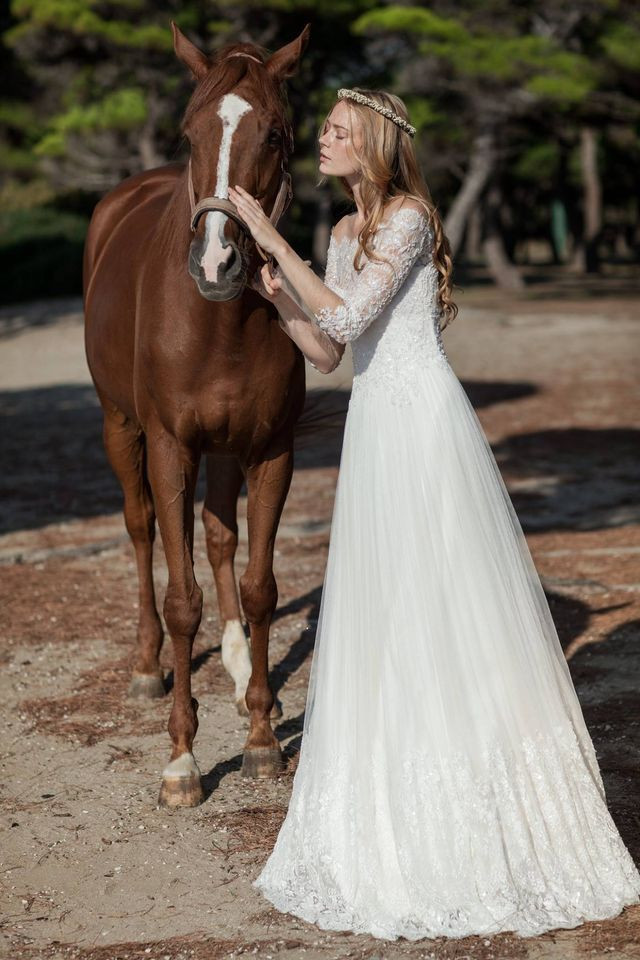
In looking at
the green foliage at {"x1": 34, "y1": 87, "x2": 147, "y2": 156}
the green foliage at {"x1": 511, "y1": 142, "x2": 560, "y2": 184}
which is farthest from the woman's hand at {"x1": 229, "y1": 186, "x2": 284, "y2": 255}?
the green foliage at {"x1": 511, "y1": 142, "x2": 560, "y2": 184}

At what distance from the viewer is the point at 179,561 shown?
4.35 metres

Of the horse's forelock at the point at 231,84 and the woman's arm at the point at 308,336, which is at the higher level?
the horse's forelock at the point at 231,84

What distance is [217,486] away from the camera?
5527mm

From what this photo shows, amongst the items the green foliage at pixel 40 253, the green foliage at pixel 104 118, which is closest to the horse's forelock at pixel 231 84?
the green foliage at pixel 40 253

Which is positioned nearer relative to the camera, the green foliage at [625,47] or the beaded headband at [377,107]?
the beaded headband at [377,107]

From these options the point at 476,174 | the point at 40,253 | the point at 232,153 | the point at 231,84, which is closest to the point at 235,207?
the point at 232,153

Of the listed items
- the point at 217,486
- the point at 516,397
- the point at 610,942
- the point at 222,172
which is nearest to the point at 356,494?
the point at 222,172

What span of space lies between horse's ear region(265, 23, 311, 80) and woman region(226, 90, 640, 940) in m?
0.63

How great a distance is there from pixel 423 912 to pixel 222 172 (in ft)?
7.15

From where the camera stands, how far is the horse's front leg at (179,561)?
4281 millimetres

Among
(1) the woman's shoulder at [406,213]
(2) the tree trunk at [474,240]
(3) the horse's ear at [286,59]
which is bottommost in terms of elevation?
(2) the tree trunk at [474,240]

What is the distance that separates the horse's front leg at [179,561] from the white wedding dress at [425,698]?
0.93m

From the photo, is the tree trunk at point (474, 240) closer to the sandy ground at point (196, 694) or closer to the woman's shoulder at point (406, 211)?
the sandy ground at point (196, 694)

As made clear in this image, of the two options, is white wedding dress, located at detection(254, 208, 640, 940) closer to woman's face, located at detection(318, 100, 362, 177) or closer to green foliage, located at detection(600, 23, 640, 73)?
woman's face, located at detection(318, 100, 362, 177)
